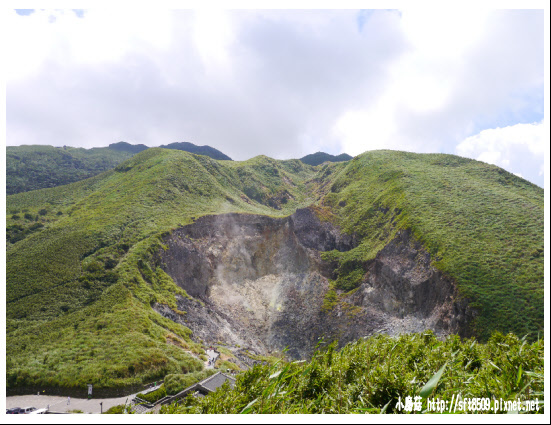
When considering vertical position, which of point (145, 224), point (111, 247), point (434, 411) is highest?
point (145, 224)

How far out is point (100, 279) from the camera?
35500 millimetres

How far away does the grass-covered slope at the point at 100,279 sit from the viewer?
22516mm

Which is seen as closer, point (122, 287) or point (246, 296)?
point (122, 287)

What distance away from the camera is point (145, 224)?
4903 centimetres

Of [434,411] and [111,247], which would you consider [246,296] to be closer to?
[111,247]

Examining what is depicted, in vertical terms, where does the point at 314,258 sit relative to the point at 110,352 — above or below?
above

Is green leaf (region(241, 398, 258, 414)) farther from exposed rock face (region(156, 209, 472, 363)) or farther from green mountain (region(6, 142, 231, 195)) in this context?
green mountain (region(6, 142, 231, 195))

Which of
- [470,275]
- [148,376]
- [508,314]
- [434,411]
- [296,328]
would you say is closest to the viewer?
[434,411]

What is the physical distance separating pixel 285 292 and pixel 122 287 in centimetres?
2431

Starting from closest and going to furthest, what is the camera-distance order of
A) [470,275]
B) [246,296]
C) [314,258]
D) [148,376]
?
[148,376]
[470,275]
[246,296]
[314,258]

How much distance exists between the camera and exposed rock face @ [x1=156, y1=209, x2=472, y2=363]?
36.1m

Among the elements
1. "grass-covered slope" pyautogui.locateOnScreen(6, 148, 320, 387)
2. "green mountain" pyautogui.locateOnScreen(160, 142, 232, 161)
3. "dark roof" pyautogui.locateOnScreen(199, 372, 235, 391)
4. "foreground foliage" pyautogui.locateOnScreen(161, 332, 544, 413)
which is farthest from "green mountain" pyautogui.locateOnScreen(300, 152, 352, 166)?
"foreground foliage" pyautogui.locateOnScreen(161, 332, 544, 413)

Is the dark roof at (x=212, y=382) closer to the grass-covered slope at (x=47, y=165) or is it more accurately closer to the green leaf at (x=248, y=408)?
the green leaf at (x=248, y=408)

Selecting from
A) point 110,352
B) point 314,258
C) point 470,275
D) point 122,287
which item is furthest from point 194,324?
point 470,275
